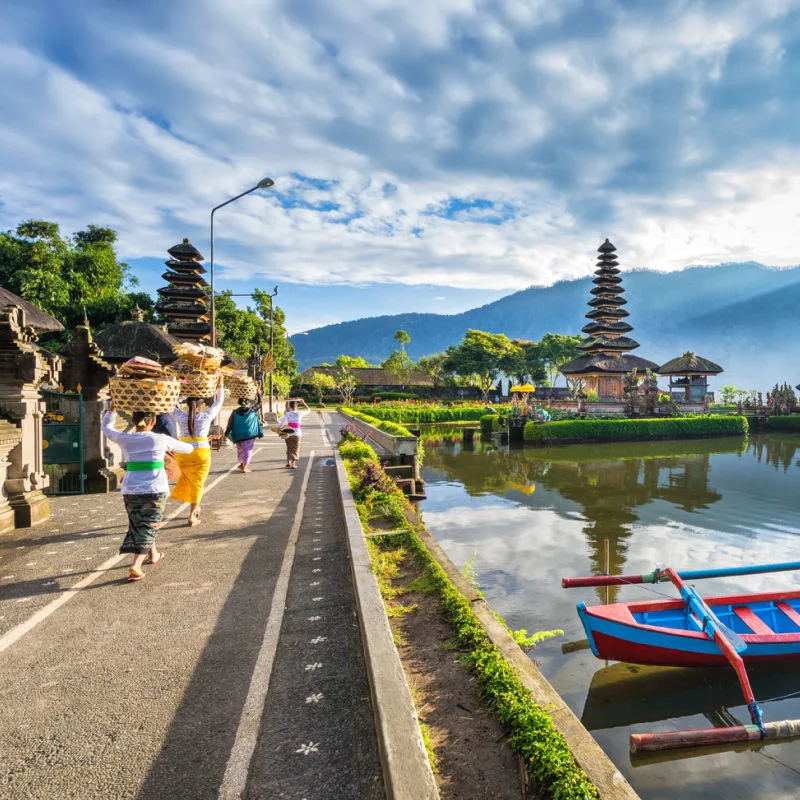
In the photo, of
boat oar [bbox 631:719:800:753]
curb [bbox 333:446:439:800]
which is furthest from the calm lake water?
curb [bbox 333:446:439:800]

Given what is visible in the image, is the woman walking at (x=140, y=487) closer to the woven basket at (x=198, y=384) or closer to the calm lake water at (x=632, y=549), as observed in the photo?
the woven basket at (x=198, y=384)

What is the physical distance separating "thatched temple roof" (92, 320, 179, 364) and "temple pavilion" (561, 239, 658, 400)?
41.9 m

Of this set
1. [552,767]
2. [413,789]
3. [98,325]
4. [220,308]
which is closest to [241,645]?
[413,789]

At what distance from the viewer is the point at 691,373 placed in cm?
4741

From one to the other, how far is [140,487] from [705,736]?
6.28m

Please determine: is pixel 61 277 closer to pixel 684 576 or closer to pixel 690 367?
pixel 684 576

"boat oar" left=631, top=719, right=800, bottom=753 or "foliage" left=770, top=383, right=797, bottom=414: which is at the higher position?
"foliage" left=770, top=383, right=797, bottom=414

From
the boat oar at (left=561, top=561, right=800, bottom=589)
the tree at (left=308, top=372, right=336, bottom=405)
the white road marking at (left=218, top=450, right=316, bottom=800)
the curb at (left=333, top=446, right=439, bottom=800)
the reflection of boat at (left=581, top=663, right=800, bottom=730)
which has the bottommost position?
the reflection of boat at (left=581, top=663, right=800, bottom=730)

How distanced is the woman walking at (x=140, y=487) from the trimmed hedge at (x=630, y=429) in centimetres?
2756

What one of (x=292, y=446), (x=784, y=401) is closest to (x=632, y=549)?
(x=292, y=446)

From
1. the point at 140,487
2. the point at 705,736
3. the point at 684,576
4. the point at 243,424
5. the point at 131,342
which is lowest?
Answer: the point at 705,736

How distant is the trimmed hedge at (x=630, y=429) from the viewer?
31047 millimetres

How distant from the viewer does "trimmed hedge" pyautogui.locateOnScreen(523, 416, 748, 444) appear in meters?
31.0

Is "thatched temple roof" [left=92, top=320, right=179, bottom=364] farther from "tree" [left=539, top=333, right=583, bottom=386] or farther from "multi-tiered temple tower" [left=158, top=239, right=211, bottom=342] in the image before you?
"tree" [left=539, top=333, right=583, bottom=386]
